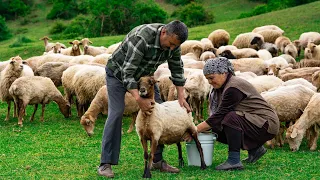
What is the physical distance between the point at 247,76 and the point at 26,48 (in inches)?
681

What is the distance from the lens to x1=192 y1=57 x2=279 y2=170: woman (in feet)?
26.5

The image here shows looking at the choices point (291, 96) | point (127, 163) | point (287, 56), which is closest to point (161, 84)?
point (291, 96)

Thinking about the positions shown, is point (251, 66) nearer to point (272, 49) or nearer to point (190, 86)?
point (190, 86)

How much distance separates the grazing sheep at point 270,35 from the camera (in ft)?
83.3

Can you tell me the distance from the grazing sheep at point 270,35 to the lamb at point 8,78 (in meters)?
13.4

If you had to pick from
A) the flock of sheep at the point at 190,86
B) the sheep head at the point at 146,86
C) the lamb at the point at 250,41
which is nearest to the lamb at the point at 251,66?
the flock of sheep at the point at 190,86

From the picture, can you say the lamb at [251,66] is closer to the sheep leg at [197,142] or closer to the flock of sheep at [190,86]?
the flock of sheep at [190,86]

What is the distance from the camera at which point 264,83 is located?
1288cm

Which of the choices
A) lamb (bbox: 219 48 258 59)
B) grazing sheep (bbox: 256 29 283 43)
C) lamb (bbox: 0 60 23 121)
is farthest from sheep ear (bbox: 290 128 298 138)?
grazing sheep (bbox: 256 29 283 43)

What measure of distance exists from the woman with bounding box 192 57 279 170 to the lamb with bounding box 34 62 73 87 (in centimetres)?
937

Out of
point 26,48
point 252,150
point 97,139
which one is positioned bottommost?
point 26,48

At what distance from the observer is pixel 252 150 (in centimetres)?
858

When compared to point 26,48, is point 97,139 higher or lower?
higher

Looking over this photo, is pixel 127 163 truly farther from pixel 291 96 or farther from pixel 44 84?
pixel 44 84
